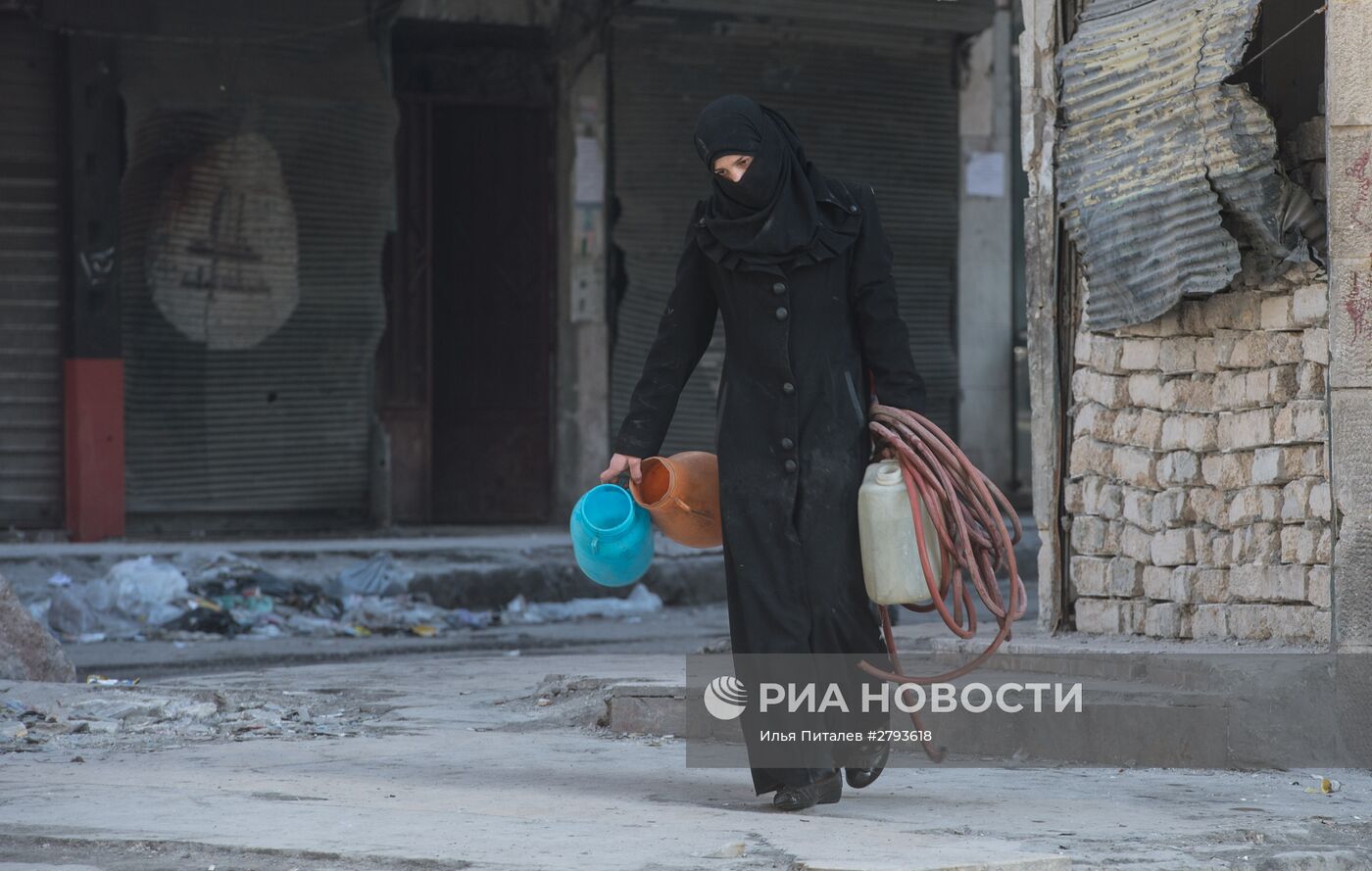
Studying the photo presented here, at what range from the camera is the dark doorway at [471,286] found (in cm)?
1387

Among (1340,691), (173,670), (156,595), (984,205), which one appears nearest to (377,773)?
(1340,691)

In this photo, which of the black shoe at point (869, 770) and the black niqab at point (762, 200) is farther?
the black shoe at point (869, 770)

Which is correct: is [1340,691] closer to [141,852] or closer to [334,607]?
[141,852]

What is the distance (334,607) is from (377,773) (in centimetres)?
569

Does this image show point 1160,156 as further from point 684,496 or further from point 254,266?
point 254,266

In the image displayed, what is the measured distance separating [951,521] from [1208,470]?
221cm

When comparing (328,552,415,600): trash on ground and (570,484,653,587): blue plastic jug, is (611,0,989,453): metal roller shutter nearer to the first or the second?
(328,552,415,600): trash on ground

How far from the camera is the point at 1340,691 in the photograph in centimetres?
568

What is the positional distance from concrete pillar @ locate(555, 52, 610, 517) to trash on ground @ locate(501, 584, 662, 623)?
1821 millimetres

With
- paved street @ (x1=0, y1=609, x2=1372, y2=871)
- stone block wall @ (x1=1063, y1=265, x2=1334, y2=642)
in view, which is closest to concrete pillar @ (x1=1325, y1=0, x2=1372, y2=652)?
stone block wall @ (x1=1063, y1=265, x2=1334, y2=642)

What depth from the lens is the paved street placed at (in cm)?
412

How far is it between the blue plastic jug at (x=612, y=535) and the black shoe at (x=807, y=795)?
650 millimetres

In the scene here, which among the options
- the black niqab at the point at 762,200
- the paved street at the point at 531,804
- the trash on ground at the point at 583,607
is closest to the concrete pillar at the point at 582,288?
the trash on ground at the point at 583,607

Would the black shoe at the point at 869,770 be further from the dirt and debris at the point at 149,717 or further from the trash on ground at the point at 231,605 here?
the trash on ground at the point at 231,605
